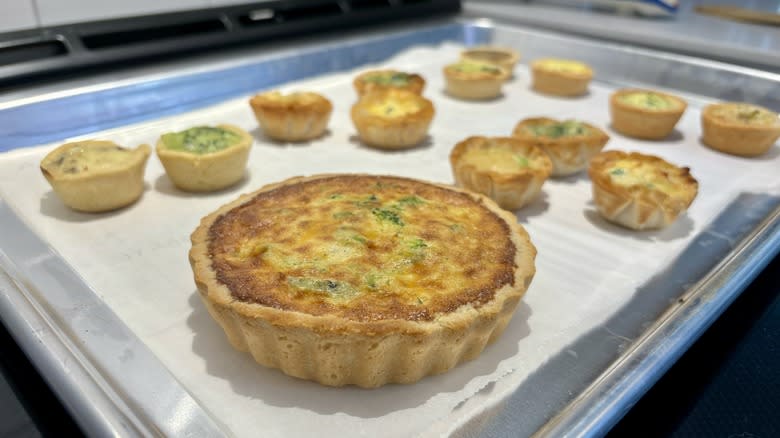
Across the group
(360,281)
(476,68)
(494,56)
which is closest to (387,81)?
(476,68)

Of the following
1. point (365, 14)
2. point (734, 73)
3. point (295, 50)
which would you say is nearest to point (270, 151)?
point (295, 50)

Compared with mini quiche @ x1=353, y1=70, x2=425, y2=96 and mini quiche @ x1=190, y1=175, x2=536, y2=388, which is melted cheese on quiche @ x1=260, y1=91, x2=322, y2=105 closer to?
mini quiche @ x1=353, y1=70, x2=425, y2=96

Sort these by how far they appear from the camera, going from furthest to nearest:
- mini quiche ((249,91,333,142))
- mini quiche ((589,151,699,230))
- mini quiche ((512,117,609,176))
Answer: mini quiche ((249,91,333,142))
mini quiche ((512,117,609,176))
mini quiche ((589,151,699,230))

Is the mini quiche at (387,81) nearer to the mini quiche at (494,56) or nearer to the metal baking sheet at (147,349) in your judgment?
the mini quiche at (494,56)

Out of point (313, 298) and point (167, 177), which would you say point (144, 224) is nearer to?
point (167, 177)

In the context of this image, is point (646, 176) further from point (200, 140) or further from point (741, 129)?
point (200, 140)

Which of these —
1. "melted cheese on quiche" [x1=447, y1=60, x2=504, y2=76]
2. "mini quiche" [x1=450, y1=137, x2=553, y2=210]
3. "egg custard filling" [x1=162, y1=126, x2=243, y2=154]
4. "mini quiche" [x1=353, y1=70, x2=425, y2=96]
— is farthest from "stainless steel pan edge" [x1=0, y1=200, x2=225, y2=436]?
"melted cheese on quiche" [x1=447, y1=60, x2=504, y2=76]
